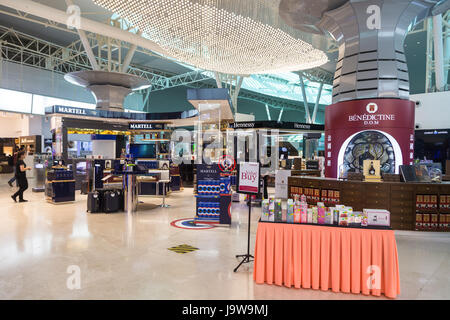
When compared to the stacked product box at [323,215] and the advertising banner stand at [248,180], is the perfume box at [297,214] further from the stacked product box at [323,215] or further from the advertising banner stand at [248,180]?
the advertising banner stand at [248,180]

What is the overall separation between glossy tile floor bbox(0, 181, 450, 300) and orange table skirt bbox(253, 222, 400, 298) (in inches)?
5.2

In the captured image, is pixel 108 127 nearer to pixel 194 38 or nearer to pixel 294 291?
pixel 194 38

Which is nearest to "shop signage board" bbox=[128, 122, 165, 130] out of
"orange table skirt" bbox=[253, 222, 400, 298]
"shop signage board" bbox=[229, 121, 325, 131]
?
"shop signage board" bbox=[229, 121, 325, 131]

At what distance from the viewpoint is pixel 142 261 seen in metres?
4.11

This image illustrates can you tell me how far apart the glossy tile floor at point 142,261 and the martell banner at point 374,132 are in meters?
1.93

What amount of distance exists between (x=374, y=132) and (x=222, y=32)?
14.0ft

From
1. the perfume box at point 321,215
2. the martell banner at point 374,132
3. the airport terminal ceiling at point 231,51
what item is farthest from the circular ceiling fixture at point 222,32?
the perfume box at point 321,215

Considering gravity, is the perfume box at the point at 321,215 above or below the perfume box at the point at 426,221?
above

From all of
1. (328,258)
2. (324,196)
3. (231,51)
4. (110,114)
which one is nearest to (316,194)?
(324,196)

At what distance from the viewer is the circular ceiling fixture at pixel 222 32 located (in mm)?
6660

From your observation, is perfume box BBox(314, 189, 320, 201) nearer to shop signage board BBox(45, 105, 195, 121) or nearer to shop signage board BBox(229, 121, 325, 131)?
shop signage board BBox(45, 105, 195, 121)

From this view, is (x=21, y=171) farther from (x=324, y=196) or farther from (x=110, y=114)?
(x=324, y=196)

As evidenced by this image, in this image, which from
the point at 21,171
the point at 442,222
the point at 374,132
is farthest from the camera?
the point at 21,171
